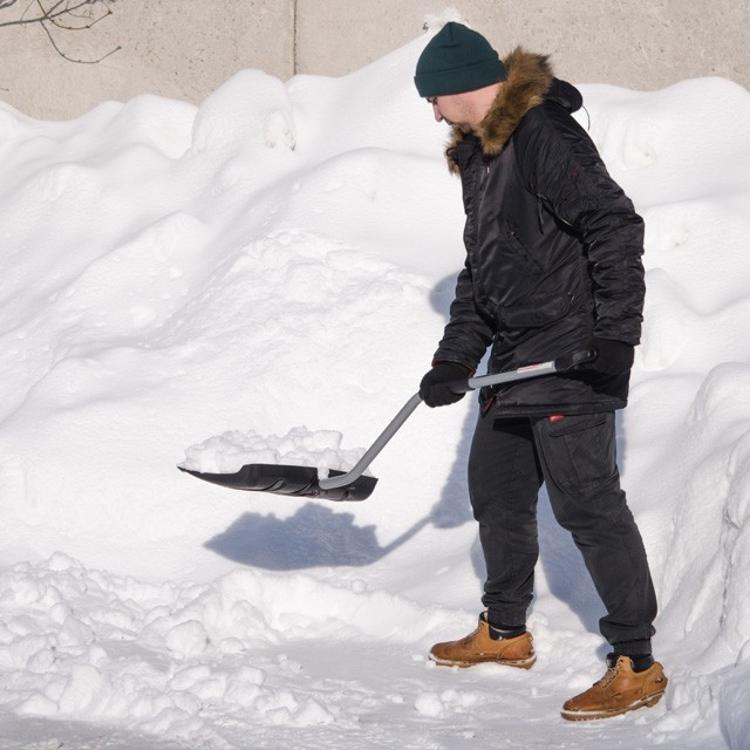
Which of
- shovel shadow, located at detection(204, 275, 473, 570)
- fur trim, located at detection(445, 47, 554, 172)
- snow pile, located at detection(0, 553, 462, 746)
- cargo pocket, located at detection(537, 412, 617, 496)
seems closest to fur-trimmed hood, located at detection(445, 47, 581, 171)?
fur trim, located at detection(445, 47, 554, 172)

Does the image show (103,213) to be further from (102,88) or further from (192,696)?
(192,696)

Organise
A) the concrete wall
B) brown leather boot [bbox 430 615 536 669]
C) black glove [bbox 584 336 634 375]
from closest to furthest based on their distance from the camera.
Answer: black glove [bbox 584 336 634 375] → brown leather boot [bbox 430 615 536 669] → the concrete wall

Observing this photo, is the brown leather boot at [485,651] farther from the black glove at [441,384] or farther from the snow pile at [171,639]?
the black glove at [441,384]

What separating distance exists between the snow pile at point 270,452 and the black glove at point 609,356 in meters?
1.20

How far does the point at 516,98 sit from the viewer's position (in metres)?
3.28

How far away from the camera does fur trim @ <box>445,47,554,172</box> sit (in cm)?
328

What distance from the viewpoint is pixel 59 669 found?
355 centimetres

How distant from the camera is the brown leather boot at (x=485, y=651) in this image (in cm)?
371

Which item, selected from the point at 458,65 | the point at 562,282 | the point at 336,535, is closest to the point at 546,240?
the point at 562,282

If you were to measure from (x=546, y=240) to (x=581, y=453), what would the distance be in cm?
58

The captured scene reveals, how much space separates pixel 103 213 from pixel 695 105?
3140 mm

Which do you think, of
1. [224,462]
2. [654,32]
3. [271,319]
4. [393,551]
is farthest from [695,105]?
[224,462]

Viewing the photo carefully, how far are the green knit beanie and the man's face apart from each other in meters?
0.02

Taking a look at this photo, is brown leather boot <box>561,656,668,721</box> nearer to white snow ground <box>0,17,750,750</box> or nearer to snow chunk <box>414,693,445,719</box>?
white snow ground <box>0,17,750,750</box>
